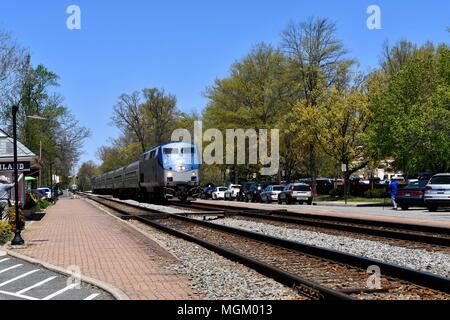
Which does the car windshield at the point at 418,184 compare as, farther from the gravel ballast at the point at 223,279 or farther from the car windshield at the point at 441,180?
the gravel ballast at the point at 223,279

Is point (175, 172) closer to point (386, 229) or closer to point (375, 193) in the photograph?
point (375, 193)

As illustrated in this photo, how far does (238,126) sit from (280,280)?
181 feet

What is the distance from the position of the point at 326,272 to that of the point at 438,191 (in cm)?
2107

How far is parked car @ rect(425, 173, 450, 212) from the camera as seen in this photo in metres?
29.9

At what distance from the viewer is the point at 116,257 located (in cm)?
1305

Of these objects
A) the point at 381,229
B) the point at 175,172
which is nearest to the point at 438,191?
the point at 381,229

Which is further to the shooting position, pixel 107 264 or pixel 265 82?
pixel 265 82

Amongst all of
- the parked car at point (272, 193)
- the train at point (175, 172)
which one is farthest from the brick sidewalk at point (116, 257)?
the parked car at point (272, 193)

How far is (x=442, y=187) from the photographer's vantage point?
1180 inches

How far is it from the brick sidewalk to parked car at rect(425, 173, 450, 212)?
1551 cm

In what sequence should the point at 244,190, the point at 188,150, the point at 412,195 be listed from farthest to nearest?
the point at 244,190 < the point at 188,150 < the point at 412,195

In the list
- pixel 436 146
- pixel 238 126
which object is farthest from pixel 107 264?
pixel 238 126
